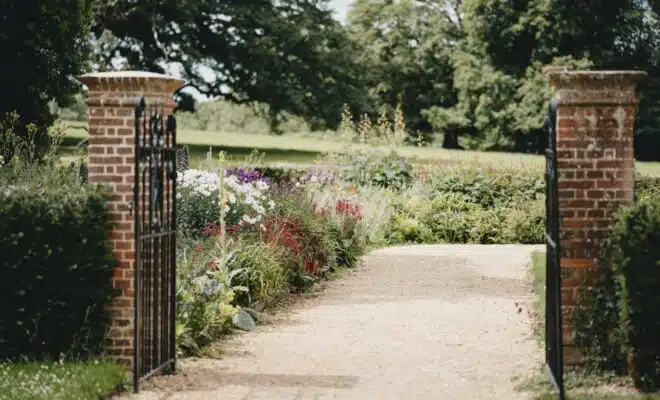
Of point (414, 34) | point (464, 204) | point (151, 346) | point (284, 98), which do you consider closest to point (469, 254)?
point (464, 204)

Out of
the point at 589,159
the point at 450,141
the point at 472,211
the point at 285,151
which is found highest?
Result: the point at 450,141

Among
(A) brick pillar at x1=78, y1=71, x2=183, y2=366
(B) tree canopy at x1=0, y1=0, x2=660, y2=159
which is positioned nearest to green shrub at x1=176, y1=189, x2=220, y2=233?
(A) brick pillar at x1=78, y1=71, x2=183, y2=366

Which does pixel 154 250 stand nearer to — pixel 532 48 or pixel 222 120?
pixel 532 48

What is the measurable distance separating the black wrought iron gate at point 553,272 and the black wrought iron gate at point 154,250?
259 cm

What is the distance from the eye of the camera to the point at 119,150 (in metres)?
6.04

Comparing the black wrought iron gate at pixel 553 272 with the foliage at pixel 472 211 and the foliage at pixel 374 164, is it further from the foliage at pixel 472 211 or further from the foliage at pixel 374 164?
the foliage at pixel 374 164

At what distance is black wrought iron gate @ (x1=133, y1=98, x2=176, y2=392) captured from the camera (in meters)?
5.74

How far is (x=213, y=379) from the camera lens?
6172 mm

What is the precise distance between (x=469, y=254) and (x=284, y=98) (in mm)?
18473

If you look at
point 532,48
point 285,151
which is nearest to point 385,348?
point 285,151

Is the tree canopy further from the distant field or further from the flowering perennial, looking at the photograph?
the flowering perennial

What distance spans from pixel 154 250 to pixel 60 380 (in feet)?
3.71

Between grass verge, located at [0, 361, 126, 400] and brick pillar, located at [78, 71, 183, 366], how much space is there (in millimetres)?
460

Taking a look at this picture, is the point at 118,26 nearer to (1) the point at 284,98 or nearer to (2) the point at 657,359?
(1) the point at 284,98
